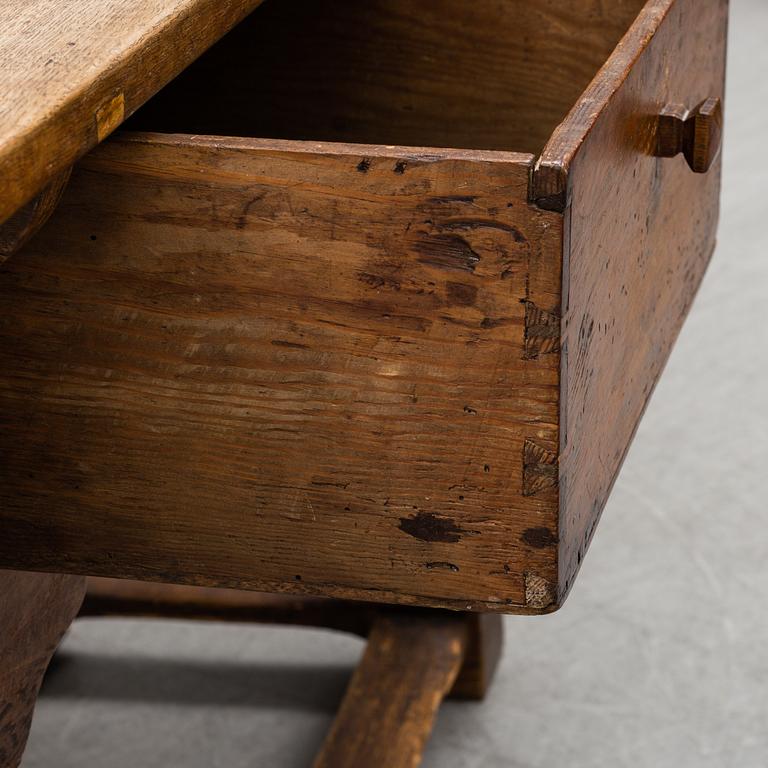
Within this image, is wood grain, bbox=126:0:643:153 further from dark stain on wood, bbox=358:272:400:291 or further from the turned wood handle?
dark stain on wood, bbox=358:272:400:291

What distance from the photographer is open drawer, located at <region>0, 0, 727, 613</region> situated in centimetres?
68

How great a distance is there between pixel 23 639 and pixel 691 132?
530mm

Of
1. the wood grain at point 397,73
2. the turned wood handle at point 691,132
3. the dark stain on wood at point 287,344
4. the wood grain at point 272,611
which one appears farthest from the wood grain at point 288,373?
the wood grain at point 272,611

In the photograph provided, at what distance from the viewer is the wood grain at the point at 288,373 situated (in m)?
0.68

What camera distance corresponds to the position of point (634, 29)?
2.72 ft

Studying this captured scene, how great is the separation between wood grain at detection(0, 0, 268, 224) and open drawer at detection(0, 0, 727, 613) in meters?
0.05

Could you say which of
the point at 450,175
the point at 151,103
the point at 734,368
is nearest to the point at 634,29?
the point at 450,175

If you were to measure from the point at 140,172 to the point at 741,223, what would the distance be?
6.46ft

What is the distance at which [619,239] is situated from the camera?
2.61 feet

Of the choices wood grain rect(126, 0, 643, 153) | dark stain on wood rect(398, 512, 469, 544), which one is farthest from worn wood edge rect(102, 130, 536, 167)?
wood grain rect(126, 0, 643, 153)

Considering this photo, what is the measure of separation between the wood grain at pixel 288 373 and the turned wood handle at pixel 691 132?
226 millimetres

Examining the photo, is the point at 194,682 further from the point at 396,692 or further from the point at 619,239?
the point at 619,239

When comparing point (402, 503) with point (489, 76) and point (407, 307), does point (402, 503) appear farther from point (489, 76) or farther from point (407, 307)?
point (489, 76)

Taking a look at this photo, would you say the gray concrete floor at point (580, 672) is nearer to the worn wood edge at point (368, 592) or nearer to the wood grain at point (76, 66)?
the worn wood edge at point (368, 592)
